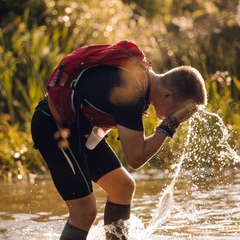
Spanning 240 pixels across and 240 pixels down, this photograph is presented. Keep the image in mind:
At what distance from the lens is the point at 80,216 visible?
15.4 ft

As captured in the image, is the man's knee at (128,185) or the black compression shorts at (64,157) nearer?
the black compression shorts at (64,157)

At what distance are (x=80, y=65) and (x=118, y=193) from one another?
1.01 meters

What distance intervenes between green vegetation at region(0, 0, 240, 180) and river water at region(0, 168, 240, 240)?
385mm

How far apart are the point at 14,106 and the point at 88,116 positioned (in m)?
5.25

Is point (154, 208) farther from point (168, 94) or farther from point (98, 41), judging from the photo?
point (98, 41)

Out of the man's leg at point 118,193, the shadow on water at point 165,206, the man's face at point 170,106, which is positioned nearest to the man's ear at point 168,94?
the man's face at point 170,106

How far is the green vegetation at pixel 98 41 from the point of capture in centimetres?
855

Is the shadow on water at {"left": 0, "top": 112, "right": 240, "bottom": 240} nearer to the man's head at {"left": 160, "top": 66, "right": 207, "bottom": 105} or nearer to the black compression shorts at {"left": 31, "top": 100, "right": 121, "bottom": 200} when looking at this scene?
the black compression shorts at {"left": 31, "top": 100, "right": 121, "bottom": 200}

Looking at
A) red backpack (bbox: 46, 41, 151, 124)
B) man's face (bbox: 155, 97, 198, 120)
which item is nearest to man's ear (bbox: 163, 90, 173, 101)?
man's face (bbox: 155, 97, 198, 120)

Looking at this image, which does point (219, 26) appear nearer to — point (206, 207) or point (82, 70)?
point (206, 207)

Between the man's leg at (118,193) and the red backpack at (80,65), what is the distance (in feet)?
1.97

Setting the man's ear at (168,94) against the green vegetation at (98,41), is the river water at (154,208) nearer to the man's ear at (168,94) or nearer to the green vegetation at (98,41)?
the green vegetation at (98,41)

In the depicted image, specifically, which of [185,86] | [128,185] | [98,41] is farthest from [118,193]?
[98,41]

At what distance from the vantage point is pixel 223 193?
7062mm
